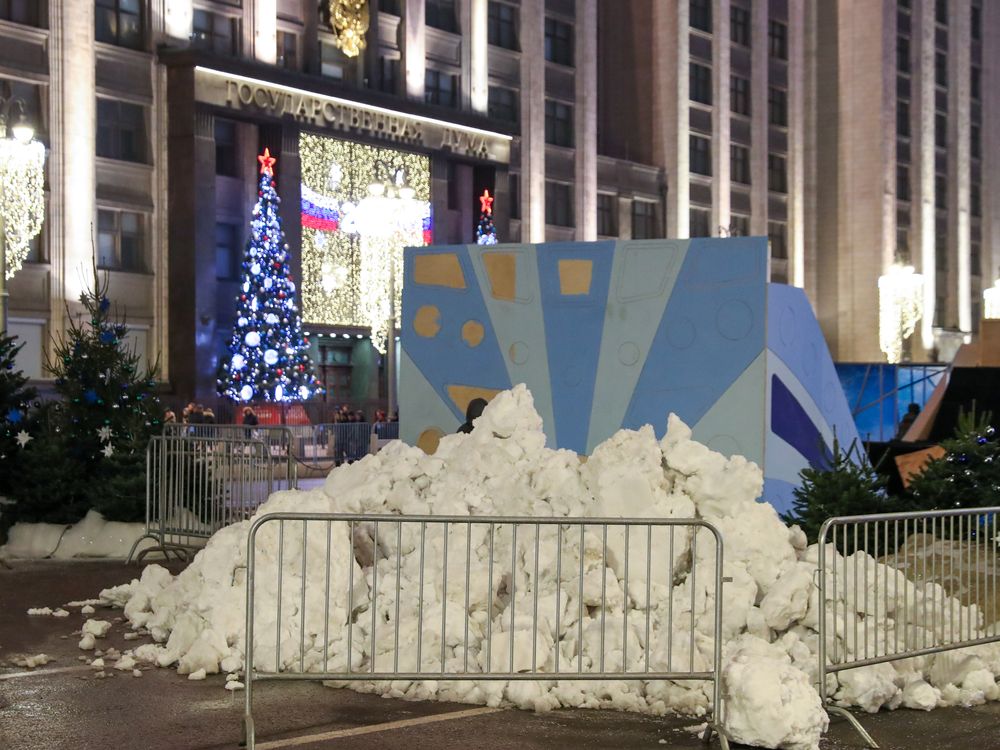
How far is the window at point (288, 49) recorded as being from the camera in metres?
42.2

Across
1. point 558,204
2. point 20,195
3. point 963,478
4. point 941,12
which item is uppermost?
point 941,12

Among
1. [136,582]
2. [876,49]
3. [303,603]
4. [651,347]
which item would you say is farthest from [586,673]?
[876,49]

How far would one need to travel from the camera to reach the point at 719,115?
199ft

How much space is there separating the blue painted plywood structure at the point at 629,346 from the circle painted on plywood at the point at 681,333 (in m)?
0.01

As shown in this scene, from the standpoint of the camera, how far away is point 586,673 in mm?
7672

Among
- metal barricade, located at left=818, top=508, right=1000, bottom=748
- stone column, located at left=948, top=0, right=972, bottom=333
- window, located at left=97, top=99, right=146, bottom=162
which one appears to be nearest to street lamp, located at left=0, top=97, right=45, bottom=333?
window, located at left=97, top=99, right=146, bottom=162

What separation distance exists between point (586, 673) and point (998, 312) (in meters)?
52.9

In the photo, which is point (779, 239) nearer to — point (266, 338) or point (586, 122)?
point (586, 122)

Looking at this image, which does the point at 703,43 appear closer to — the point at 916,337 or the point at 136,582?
the point at 916,337

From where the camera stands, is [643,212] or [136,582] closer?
[136,582]

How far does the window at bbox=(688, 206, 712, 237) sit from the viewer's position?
59.8 meters

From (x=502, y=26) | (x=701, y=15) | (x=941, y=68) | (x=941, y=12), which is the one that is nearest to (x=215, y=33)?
(x=502, y=26)

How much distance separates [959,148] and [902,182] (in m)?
6.95

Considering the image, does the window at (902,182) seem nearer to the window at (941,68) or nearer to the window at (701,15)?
the window at (941,68)
